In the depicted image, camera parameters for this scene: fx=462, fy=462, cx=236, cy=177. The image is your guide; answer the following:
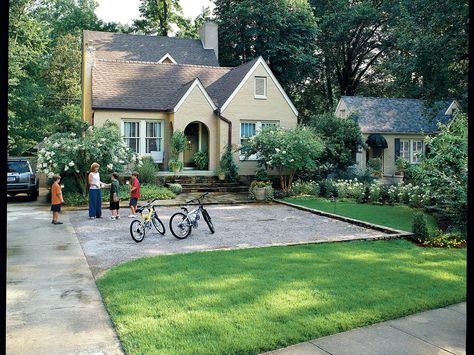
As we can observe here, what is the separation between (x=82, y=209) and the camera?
1769cm

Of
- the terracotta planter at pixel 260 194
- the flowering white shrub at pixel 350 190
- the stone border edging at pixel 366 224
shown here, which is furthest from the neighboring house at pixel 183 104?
the stone border edging at pixel 366 224

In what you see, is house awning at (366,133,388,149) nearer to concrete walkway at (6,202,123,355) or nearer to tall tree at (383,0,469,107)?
tall tree at (383,0,469,107)

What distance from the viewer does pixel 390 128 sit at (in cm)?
3247

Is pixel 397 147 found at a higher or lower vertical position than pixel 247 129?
lower

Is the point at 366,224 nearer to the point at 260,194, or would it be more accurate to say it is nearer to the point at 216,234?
the point at 216,234

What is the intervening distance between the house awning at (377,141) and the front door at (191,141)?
12.1 m

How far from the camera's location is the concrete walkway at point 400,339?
5.05 meters

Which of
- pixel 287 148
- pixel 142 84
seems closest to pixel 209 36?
pixel 142 84

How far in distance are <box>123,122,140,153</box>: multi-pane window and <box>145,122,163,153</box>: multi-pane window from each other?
0.53 metres

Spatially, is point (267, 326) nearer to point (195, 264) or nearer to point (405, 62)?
point (195, 264)

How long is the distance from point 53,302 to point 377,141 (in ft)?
90.2

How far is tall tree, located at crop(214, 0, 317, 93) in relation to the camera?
37000 mm

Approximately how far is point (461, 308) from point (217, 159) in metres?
19.5

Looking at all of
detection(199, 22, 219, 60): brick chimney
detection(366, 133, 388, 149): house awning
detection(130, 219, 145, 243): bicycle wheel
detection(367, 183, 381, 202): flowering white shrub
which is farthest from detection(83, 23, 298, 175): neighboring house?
detection(130, 219, 145, 243): bicycle wheel
